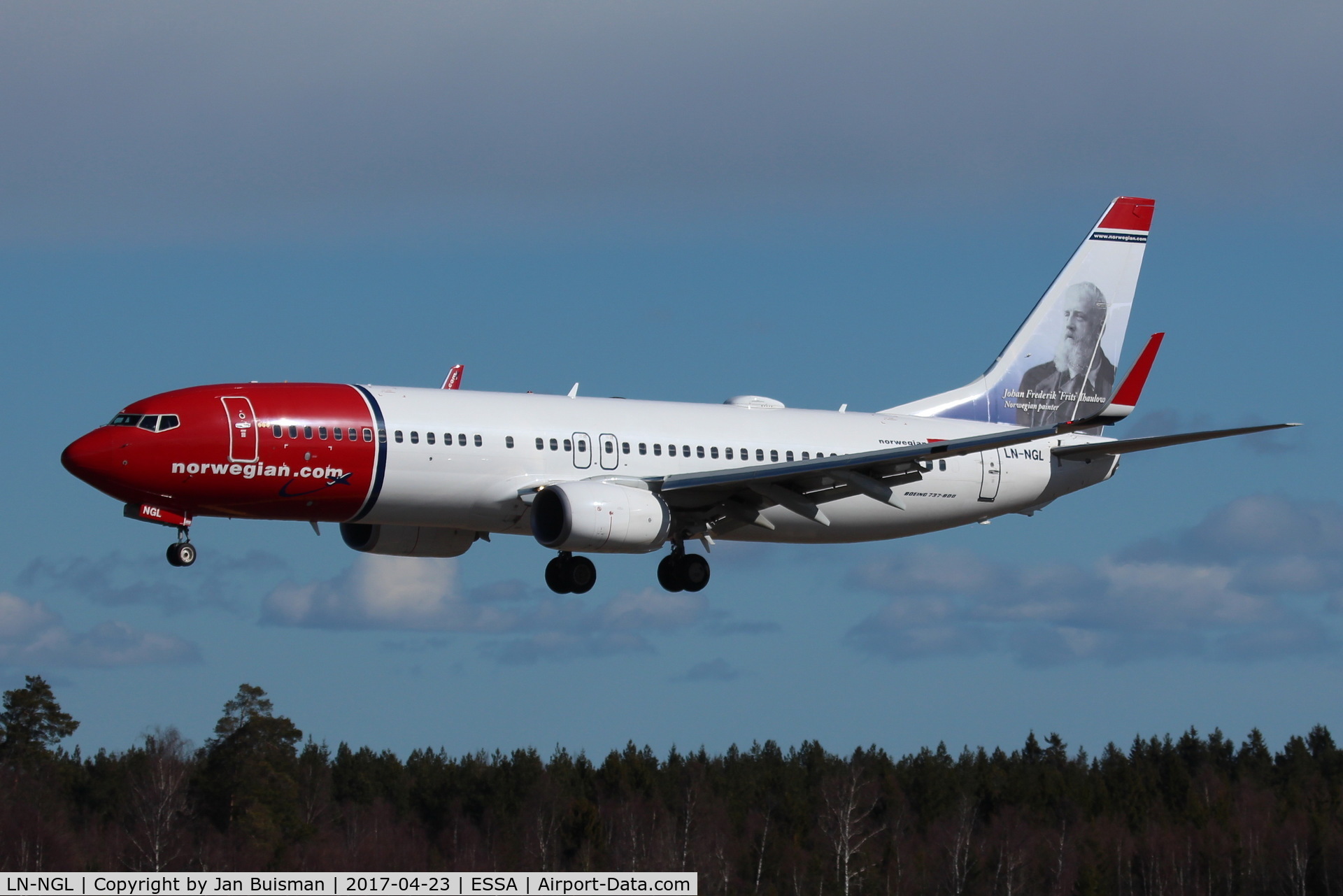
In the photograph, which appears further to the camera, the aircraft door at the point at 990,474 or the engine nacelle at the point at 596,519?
the aircraft door at the point at 990,474

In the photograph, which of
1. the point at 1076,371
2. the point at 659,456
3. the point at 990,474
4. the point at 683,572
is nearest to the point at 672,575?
the point at 683,572

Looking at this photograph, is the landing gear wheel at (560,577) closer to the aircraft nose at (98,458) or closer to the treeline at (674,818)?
the aircraft nose at (98,458)

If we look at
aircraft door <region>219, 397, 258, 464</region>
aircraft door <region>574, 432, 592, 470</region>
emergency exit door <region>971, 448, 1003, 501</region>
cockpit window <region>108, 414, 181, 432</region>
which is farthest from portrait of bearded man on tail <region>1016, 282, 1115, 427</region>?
cockpit window <region>108, 414, 181, 432</region>

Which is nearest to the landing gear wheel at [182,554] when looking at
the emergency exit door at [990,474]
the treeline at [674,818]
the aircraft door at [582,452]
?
the aircraft door at [582,452]

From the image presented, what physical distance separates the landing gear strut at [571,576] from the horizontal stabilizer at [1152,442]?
42.7ft

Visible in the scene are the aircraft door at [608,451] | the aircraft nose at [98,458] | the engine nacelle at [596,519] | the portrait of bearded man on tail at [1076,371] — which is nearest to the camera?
the aircraft nose at [98,458]

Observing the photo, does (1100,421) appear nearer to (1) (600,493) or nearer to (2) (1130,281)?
(2) (1130,281)

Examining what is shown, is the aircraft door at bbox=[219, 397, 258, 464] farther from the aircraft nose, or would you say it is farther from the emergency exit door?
the emergency exit door

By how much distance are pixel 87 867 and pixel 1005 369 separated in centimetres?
6484

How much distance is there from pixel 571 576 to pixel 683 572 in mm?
2978

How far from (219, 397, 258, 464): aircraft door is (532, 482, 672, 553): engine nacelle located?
22.6 ft

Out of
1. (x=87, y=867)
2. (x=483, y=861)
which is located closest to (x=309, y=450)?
(x=87, y=867)

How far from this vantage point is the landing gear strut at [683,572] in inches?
2050

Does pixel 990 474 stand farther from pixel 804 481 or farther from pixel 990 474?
pixel 804 481
